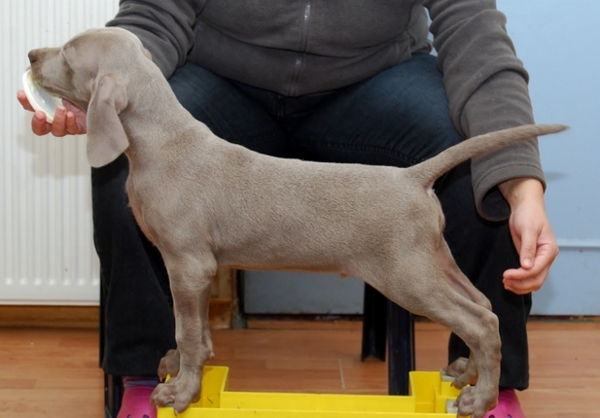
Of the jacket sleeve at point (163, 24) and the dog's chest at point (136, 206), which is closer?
the dog's chest at point (136, 206)

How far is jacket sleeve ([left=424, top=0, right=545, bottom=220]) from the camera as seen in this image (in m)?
1.37

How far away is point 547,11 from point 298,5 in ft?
3.30

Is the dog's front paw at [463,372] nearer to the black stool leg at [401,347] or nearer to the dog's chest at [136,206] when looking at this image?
the black stool leg at [401,347]

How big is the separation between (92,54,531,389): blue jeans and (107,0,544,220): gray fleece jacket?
A: 39mm

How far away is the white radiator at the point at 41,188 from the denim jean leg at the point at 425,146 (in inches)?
31.4

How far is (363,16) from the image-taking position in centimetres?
164

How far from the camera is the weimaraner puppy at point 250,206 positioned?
123cm

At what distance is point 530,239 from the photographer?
4.23 ft

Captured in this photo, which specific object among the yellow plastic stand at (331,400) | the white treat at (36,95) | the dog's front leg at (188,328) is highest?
the white treat at (36,95)

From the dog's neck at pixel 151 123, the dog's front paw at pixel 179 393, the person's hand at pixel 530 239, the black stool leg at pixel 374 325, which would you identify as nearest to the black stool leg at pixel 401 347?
the black stool leg at pixel 374 325

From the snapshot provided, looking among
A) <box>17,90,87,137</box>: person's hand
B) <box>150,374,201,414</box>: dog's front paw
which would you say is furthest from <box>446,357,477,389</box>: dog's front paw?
<box>17,90,87,137</box>: person's hand

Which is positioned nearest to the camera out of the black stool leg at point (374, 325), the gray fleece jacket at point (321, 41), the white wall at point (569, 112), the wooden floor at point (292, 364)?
the gray fleece jacket at point (321, 41)

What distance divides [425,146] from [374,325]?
74 centimetres

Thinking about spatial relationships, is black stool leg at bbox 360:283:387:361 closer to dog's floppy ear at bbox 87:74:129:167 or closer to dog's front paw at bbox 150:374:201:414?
dog's front paw at bbox 150:374:201:414
